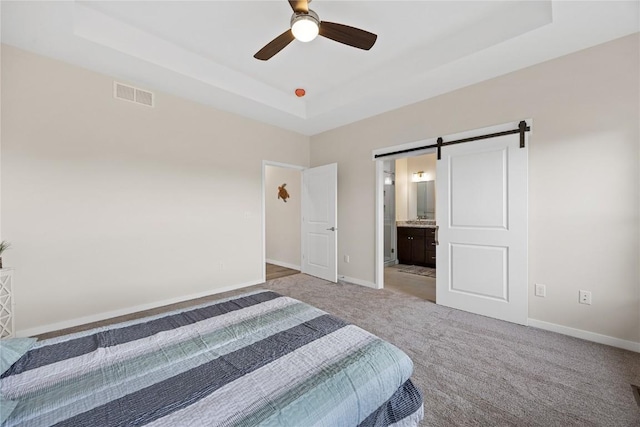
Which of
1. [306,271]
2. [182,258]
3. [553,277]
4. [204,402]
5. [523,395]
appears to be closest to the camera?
[204,402]

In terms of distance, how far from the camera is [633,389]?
1.77 meters

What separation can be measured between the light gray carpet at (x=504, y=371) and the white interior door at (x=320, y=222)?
1443 millimetres

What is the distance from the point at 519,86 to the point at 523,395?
9.16 feet

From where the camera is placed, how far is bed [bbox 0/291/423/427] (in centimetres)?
87

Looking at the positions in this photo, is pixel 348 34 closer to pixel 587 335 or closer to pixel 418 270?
pixel 587 335

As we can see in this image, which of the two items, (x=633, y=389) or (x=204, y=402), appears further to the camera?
(x=633, y=389)

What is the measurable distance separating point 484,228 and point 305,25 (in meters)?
2.68

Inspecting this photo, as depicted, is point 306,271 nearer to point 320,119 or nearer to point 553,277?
point 320,119

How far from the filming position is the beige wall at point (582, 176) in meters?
2.28

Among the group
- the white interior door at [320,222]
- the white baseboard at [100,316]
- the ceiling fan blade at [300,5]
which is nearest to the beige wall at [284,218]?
the white interior door at [320,222]

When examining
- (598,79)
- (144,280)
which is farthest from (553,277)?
(144,280)

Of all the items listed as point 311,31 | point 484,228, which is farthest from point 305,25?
point 484,228

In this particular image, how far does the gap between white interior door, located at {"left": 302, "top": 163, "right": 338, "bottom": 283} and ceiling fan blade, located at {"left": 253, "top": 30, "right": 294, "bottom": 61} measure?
2255 mm

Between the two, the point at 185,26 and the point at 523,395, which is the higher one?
the point at 185,26
